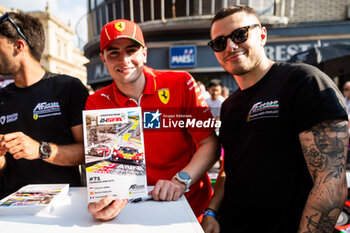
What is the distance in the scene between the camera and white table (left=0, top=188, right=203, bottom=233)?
1.00 metres

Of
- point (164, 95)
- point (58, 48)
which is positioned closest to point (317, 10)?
point (164, 95)

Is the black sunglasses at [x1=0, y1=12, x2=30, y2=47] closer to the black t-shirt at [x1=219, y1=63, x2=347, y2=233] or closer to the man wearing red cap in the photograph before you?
the man wearing red cap

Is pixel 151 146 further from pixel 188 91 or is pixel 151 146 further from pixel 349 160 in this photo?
pixel 349 160

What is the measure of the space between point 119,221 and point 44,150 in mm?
706

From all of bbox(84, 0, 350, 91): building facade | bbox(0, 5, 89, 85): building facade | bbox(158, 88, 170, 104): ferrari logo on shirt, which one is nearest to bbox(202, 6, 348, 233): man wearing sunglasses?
bbox(158, 88, 170, 104): ferrari logo on shirt

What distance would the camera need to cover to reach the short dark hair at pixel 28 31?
1747 mm

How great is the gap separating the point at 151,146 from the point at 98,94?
0.59 meters

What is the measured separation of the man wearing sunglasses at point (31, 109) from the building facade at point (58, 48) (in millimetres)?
32471

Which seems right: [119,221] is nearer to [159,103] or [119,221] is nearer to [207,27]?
[159,103]

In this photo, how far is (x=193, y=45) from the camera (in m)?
8.14

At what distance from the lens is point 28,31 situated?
1838mm

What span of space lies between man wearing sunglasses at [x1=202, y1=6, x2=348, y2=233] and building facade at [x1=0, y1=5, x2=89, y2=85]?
33.5 metres

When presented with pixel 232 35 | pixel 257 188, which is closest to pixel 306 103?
pixel 257 188

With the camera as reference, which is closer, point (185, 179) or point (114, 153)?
point (114, 153)
